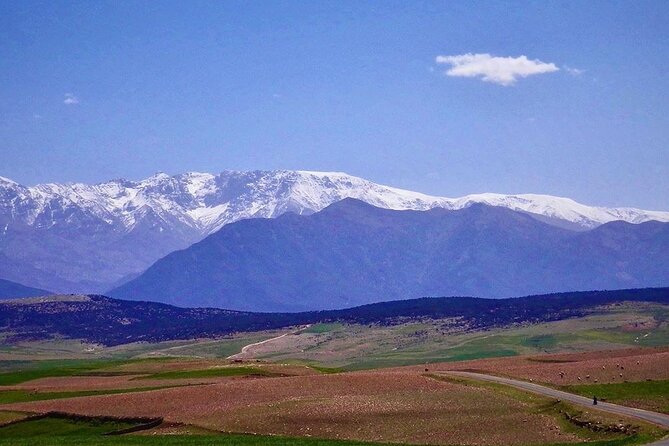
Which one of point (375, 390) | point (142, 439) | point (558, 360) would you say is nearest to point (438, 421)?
point (375, 390)

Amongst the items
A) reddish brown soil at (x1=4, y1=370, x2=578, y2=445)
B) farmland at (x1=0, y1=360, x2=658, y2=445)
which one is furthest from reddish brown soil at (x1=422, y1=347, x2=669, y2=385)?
reddish brown soil at (x1=4, y1=370, x2=578, y2=445)

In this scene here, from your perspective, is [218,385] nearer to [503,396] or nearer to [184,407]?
[184,407]

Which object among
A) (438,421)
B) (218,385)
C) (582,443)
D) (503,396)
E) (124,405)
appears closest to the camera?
(582,443)

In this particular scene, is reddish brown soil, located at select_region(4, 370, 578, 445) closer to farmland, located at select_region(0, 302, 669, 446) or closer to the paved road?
farmland, located at select_region(0, 302, 669, 446)

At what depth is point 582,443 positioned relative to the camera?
175 ft

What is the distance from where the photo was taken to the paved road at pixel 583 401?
5891 centimetres

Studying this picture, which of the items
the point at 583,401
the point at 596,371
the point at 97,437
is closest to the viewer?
the point at 97,437

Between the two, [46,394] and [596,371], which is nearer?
[596,371]

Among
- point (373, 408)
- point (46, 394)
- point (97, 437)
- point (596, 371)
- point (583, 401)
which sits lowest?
point (583, 401)

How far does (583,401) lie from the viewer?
68625 millimetres

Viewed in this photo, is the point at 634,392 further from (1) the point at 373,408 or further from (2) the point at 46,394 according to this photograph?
(2) the point at 46,394

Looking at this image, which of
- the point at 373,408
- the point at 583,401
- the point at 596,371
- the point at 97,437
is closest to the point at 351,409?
the point at 373,408

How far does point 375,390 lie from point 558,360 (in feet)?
130

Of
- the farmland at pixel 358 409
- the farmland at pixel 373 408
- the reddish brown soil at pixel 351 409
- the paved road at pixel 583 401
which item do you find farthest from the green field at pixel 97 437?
the paved road at pixel 583 401
